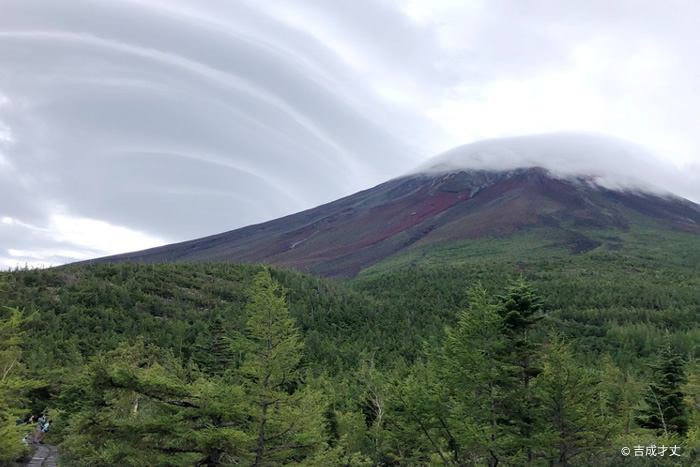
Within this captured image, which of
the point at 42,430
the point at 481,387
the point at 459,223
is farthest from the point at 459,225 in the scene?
the point at 481,387

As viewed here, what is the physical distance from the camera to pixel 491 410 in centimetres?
1243

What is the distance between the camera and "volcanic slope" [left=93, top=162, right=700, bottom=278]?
136625mm

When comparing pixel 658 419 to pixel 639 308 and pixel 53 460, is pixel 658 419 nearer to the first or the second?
pixel 53 460

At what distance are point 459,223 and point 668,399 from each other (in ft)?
446

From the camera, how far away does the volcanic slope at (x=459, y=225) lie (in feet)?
448

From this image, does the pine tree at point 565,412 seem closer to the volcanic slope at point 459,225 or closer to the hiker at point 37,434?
the hiker at point 37,434

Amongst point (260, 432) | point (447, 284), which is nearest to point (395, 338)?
point (447, 284)

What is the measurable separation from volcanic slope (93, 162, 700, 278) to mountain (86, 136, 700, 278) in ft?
1.16

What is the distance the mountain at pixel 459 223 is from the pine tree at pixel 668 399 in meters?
107

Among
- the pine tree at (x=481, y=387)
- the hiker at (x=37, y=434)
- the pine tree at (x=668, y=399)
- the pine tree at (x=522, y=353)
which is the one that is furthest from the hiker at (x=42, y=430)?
the pine tree at (x=668, y=399)

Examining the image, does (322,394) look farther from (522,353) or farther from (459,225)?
(459,225)

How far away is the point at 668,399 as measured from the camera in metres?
21.1

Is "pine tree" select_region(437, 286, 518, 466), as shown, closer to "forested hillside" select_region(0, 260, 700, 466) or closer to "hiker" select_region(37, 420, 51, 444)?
"forested hillside" select_region(0, 260, 700, 466)

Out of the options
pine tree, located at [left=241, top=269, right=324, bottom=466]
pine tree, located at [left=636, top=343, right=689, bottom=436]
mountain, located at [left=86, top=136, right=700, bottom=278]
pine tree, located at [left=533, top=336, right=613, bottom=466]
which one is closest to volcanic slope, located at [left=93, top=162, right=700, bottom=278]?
mountain, located at [left=86, top=136, right=700, bottom=278]
